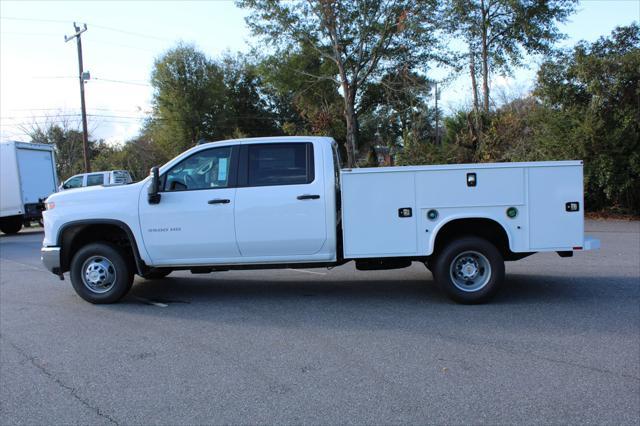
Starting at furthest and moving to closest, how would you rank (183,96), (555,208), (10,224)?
(183,96)
(10,224)
(555,208)

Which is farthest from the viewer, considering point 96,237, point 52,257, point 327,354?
point 96,237

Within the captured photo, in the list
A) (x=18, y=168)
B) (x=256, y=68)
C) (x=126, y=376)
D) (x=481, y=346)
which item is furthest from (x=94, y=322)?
(x=256, y=68)

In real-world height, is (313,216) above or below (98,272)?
above

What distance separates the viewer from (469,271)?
21.0 feet

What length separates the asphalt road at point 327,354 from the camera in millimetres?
3750

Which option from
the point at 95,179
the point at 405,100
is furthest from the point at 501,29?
the point at 95,179

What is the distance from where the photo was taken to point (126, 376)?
14.5ft

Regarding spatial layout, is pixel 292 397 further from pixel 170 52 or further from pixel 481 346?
pixel 170 52

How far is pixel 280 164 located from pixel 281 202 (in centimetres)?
53

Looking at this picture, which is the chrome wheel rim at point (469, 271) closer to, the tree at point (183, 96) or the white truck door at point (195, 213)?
the white truck door at point (195, 213)

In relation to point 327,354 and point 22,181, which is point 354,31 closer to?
point 22,181

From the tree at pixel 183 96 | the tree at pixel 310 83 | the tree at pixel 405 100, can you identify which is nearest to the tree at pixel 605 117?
the tree at pixel 405 100

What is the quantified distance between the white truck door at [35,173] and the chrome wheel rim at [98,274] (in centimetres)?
1409

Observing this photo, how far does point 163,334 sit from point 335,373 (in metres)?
2.20
